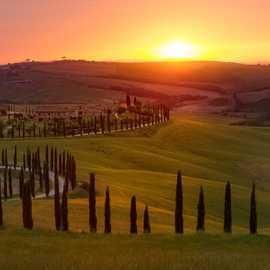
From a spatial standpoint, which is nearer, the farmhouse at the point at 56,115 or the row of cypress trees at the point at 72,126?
the row of cypress trees at the point at 72,126

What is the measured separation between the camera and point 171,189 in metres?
64.5

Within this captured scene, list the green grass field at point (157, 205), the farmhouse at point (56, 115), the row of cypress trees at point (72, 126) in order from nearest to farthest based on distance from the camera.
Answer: the green grass field at point (157, 205) < the row of cypress trees at point (72, 126) < the farmhouse at point (56, 115)

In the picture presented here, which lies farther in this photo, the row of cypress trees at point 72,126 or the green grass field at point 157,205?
the row of cypress trees at point 72,126

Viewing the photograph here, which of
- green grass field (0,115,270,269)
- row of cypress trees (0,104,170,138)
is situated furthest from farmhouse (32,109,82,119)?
green grass field (0,115,270,269)

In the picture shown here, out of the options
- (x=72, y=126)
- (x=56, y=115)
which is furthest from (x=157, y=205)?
(x=56, y=115)

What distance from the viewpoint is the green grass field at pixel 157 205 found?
27.9 metres

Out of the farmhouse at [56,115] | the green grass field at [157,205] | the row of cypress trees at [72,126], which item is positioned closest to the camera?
the green grass field at [157,205]

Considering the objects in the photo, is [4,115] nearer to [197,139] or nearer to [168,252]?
[197,139]

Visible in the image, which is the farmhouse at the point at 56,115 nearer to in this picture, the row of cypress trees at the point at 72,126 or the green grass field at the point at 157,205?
the row of cypress trees at the point at 72,126

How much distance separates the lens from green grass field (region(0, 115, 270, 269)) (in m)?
27.9

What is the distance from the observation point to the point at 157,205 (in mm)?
55250

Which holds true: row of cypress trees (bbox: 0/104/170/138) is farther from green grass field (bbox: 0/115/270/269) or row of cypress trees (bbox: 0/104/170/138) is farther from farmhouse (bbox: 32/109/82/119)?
farmhouse (bbox: 32/109/82/119)

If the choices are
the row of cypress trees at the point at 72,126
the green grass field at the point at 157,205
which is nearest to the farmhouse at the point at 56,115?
the row of cypress trees at the point at 72,126

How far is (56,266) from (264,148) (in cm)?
9346
